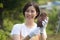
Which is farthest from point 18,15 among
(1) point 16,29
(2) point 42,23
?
(2) point 42,23

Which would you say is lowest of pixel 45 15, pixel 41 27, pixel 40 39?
pixel 40 39

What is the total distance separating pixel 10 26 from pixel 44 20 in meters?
0.33

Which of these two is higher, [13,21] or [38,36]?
[13,21]

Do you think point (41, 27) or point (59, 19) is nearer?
point (41, 27)

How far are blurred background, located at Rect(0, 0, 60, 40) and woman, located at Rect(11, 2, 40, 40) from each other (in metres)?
0.05

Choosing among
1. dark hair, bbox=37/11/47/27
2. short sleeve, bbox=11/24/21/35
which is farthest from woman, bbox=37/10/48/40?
short sleeve, bbox=11/24/21/35

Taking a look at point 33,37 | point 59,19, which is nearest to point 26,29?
point 33,37

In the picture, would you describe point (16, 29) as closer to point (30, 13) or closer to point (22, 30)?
point (22, 30)

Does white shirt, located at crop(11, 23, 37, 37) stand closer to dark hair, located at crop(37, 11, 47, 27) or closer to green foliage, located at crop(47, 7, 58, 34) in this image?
dark hair, located at crop(37, 11, 47, 27)

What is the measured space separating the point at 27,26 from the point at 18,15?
152mm

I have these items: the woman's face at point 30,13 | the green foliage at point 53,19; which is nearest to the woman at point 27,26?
the woman's face at point 30,13

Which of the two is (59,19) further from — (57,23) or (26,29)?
(26,29)

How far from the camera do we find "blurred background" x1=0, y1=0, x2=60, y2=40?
1636 mm

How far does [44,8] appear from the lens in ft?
5.44
